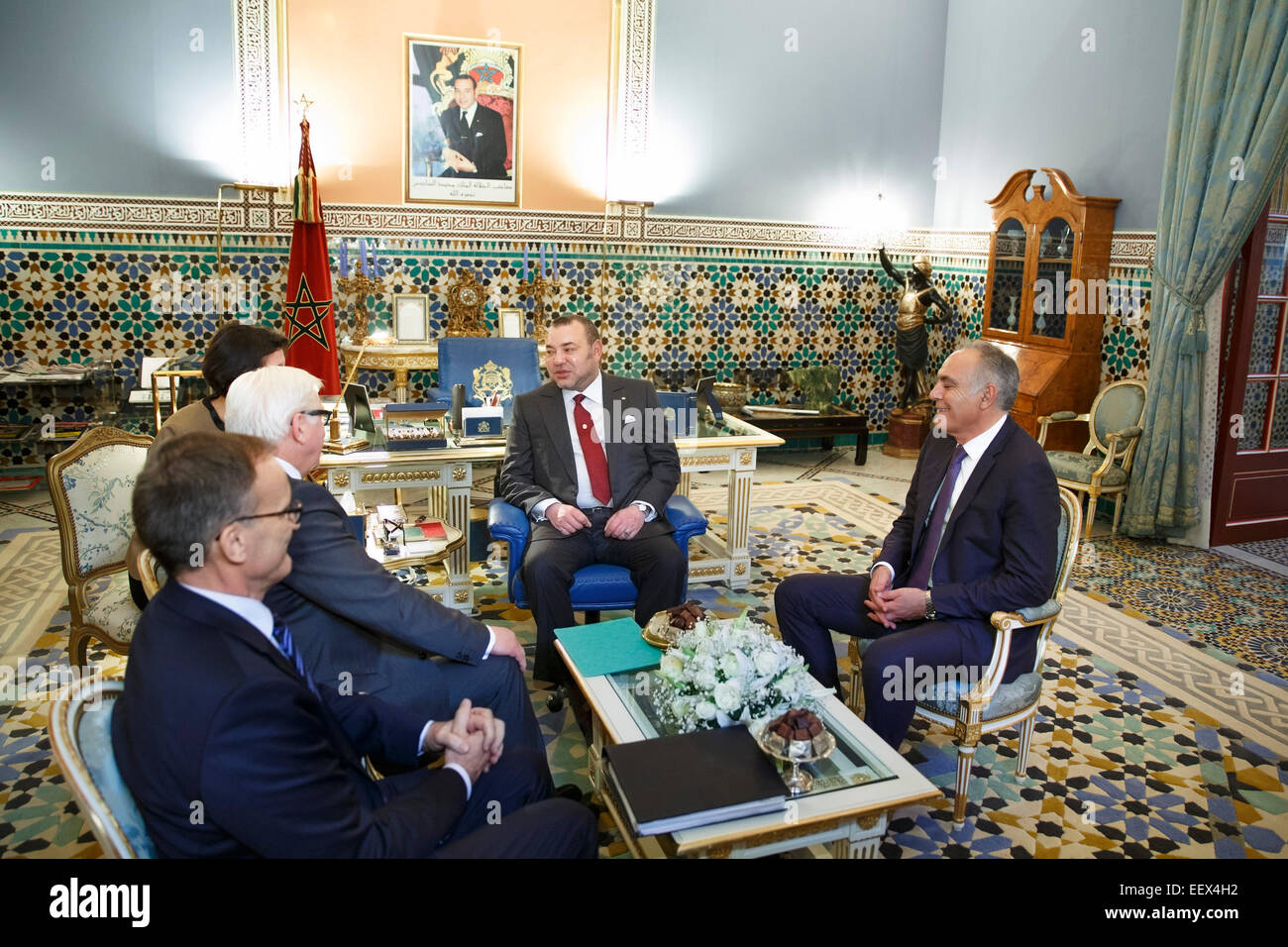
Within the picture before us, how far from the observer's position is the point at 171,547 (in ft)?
5.66

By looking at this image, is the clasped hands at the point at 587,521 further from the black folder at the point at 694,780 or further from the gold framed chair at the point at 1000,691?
the black folder at the point at 694,780

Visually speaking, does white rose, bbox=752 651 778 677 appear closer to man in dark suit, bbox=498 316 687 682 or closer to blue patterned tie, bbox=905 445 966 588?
blue patterned tie, bbox=905 445 966 588

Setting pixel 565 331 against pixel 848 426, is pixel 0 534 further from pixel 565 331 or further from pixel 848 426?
pixel 848 426

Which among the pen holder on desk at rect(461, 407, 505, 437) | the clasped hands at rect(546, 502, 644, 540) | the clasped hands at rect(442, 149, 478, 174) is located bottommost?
the clasped hands at rect(546, 502, 644, 540)

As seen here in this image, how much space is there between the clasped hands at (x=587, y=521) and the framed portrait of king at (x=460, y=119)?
4.16 metres

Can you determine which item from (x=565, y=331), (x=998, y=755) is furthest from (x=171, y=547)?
(x=998, y=755)

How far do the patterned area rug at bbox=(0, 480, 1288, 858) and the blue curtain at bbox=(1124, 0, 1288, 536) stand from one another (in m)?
0.91

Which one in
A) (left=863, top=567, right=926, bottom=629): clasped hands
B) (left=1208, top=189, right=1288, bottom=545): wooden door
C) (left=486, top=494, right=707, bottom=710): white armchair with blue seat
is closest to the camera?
(left=863, top=567, right=926, bottom=629): clasped hands

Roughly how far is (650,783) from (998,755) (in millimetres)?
1768

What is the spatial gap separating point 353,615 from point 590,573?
1371 millimetres

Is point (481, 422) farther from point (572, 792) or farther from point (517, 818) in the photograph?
point (517, 818)

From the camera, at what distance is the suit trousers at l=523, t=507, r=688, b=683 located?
12.0ft
